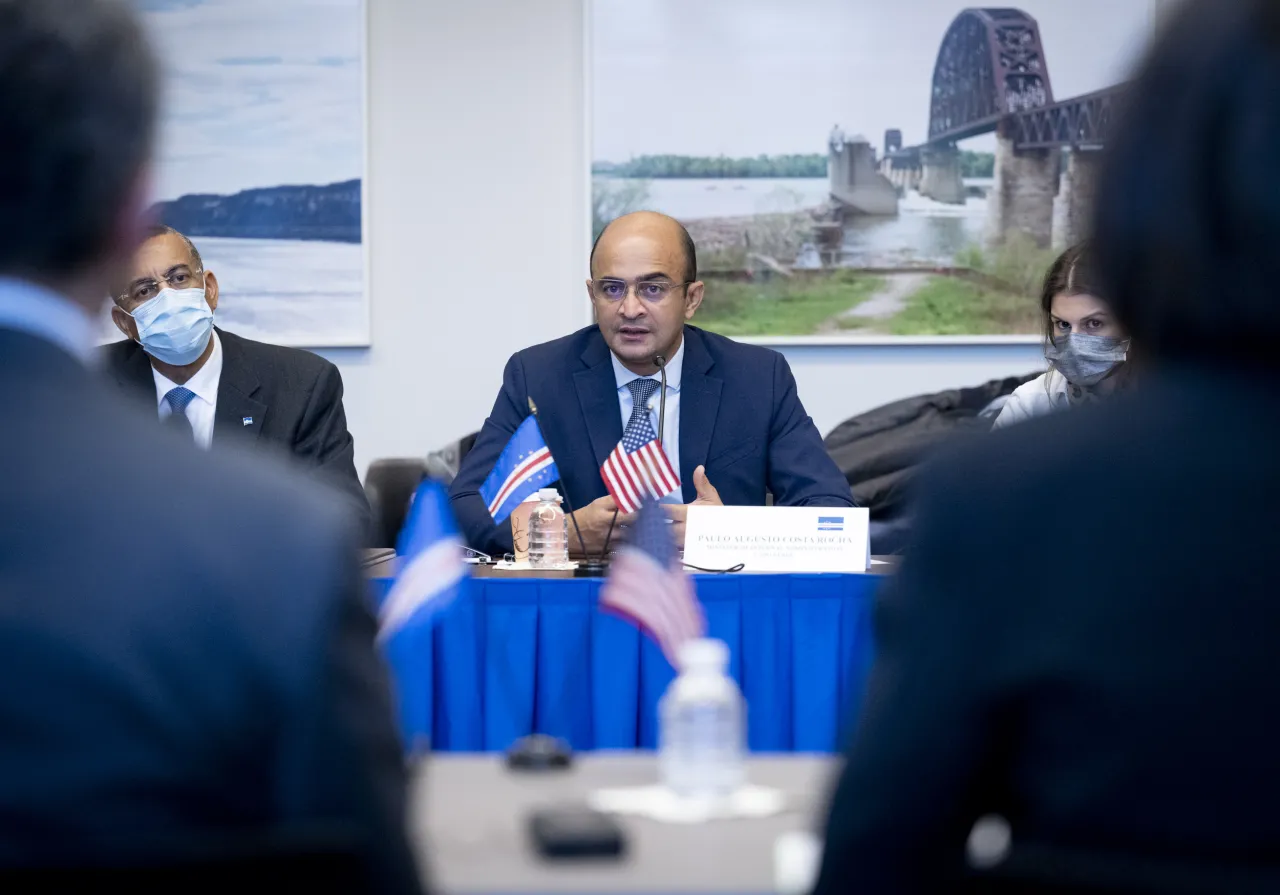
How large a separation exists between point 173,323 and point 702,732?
2.46 m

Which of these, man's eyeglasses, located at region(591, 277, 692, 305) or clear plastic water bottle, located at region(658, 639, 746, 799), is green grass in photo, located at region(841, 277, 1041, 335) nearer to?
man's eyeglasses, located at region(591, 277, 692, 305)

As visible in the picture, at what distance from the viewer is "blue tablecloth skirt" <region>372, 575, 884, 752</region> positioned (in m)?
2.93

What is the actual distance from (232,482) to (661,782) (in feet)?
2.46

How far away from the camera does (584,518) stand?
3.37m

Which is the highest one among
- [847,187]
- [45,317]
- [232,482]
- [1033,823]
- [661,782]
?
[847,187]

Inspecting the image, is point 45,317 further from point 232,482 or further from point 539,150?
point 539,150

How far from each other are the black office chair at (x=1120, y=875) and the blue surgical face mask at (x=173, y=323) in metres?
3.05

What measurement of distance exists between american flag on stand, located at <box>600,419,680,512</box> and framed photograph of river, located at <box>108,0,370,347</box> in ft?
7.62

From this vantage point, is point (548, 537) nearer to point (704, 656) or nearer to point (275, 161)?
point (704, 656)

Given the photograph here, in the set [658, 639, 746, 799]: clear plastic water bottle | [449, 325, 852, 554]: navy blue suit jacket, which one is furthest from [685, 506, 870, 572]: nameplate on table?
[658, 639, 746, 799]: clear plastic water bottle

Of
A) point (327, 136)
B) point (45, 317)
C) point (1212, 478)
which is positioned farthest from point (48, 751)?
point (327, 136)

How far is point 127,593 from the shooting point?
909 mm

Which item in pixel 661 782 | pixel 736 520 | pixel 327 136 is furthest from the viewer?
pixel 327 136

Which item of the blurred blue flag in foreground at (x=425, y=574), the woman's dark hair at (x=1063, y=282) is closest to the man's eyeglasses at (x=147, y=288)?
the blurred blue flag in foreground at (x=425, y=574)
